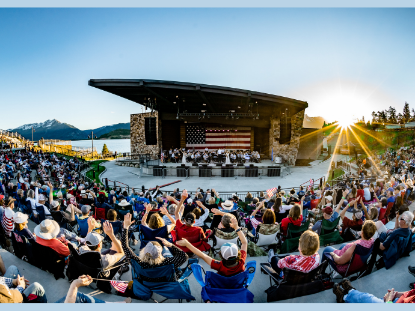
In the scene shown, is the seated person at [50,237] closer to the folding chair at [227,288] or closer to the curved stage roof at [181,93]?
the folding chair at [227,288]

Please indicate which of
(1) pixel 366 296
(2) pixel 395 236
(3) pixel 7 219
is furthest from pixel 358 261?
(3) pixel 7 219

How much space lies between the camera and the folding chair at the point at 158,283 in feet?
7.67

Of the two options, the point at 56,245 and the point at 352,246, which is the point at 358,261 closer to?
the point at 352,246

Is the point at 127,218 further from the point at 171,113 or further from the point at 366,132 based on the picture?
the point at 366,132

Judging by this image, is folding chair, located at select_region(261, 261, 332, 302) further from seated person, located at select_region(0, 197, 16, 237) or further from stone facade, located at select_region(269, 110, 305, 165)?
stone facade, located at select_region(269, 110, 305, 165)

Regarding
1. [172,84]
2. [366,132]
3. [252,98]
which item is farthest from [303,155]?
[366,132]

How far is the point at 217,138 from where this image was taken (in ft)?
80.9

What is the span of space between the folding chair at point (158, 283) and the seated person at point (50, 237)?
1.31 metres

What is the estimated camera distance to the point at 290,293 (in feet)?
7.98

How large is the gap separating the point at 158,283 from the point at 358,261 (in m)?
2.47

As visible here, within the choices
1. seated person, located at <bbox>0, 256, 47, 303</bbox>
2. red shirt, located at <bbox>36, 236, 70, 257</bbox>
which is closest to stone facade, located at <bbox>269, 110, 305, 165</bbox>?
red shirt, located at <bbox>36, 236, 70, 257</bbox>

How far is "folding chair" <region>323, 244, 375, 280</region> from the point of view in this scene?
261 cm

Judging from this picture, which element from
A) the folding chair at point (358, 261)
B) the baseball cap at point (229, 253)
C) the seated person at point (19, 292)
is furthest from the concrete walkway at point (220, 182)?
the seated person at point (19, 292)

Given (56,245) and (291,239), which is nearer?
(56,245)
